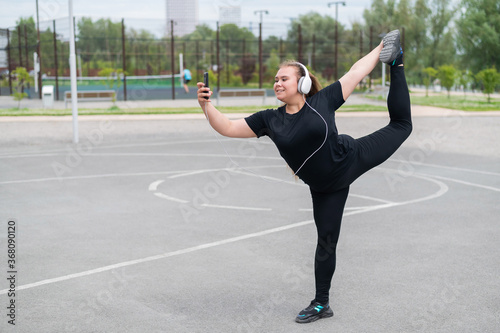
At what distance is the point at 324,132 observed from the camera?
15.1ft

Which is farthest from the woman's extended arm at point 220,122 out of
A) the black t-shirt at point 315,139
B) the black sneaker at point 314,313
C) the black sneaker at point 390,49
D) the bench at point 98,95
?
the bench at point 98,95

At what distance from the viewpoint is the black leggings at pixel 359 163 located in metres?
4.66

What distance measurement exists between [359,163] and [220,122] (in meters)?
1.12

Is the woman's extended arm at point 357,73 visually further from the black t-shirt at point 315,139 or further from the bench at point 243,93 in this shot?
the bench at point 243,93

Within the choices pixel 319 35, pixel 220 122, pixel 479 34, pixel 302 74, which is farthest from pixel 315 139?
pixel 319 35

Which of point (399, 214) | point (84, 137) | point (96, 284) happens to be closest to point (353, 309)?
point (96, 284)

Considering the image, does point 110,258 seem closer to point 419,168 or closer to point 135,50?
point 419,168

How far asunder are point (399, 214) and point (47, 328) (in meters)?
5.48

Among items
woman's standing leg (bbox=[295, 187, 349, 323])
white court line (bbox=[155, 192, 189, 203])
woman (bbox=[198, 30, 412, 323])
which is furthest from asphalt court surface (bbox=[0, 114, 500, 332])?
woman (bbox=[198, 30, 412, 323])

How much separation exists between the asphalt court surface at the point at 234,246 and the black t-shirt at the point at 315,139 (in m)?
1.22

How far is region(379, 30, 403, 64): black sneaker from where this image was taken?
4.41 meters

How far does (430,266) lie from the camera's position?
253 inches

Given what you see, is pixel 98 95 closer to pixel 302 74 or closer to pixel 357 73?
pixel 302 74

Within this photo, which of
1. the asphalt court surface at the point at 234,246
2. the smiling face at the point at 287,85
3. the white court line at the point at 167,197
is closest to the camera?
the smiling face at the point at 287,85
